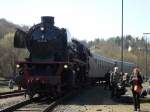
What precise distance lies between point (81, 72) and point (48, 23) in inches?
269

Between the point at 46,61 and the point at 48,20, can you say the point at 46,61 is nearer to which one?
the point at 46,61

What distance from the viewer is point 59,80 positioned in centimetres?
2570

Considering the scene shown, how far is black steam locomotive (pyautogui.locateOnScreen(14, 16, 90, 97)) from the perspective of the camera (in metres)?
25.8

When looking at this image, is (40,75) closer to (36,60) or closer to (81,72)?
(36,60)

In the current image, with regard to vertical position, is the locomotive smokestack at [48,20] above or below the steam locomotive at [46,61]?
above

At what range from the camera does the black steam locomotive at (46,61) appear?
84.7ft

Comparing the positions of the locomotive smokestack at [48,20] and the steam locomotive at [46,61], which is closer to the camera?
the steam locomotive at [46,61]

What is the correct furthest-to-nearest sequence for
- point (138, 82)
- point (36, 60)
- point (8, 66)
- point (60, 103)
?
point (8, 66), point (36, 60), point (60, 103), point (138, 82)

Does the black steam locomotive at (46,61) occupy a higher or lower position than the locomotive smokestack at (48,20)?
lower

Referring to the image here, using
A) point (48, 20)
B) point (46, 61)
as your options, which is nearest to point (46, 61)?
point (46, 61)

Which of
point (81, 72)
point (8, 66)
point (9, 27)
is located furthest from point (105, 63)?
point (9, 27)

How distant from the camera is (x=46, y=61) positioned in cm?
2697

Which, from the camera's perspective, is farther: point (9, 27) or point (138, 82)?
point (9, 27)

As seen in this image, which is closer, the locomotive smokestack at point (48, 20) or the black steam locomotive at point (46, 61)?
the black steam locomotive at point (46, 61)
